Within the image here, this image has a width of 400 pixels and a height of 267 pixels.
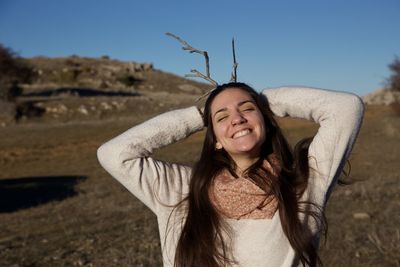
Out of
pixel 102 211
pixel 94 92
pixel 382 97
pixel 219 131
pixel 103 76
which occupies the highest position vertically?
pixel 219 131

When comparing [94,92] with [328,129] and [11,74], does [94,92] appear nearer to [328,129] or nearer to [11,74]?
[11,74]

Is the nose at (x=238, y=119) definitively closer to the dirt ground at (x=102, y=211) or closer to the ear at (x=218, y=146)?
the ear at (x=218, y=146)

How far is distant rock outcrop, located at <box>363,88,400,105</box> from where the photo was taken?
31.2 metres

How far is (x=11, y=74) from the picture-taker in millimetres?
34062

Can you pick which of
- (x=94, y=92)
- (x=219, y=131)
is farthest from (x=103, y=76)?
(x=219, y=131)

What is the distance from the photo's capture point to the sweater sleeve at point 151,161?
2402 millimetres

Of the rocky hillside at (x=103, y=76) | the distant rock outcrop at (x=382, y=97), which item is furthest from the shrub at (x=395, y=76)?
the rocky hillside at (x=103, y=76)

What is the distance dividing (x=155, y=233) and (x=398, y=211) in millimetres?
2985

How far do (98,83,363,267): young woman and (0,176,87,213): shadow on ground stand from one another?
24.5 ft

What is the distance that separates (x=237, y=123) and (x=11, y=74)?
34627mm

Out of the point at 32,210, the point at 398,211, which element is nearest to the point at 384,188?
the point at 398,211

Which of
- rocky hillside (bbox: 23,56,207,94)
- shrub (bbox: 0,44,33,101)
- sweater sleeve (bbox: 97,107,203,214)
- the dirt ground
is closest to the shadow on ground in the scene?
the dirt ground

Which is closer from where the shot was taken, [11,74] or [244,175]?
[244,175]

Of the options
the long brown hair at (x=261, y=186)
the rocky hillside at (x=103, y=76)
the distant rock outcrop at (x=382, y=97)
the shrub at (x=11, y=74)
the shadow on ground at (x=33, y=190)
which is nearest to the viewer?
the long brown hair at (x=261, y=186)
